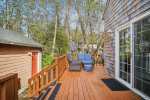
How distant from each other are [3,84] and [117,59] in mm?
4972

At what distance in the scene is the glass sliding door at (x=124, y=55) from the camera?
527 centimetres

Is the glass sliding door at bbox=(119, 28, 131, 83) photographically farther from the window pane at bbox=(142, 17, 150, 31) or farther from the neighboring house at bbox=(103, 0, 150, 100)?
the window pane at bbox=(142, 17, 150, 31)

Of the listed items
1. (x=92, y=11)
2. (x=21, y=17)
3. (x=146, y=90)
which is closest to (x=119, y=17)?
(x=146, y=90)

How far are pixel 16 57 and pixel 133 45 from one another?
5.13m

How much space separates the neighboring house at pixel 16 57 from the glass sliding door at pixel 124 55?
13.3 ft

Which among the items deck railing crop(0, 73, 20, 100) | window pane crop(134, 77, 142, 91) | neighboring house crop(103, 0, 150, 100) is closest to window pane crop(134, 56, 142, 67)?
neighboring house crop(103, 0, 150, 100)

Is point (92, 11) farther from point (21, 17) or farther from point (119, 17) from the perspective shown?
point (119, 17)

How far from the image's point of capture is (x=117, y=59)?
641cm

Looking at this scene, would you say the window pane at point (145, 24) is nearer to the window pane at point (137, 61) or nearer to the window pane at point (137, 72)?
the window pane at point (137, 61)

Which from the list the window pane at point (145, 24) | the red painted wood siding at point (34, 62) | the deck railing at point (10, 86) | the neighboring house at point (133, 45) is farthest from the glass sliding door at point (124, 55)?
the red painted wood siding at point (34, 62)

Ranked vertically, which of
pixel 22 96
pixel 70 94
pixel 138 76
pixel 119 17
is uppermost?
pixel 119 17

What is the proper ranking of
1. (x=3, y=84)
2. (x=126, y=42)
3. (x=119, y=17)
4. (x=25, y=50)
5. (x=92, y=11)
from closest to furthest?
(x=3, y=84)
(x=126, y=42)
(x=119, y=17)
(x=25, y=50)
(x=92, y=11)

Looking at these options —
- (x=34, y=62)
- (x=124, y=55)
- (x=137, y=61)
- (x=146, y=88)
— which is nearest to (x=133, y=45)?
(x=137, y=61)

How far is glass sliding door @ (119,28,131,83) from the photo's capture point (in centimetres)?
527
